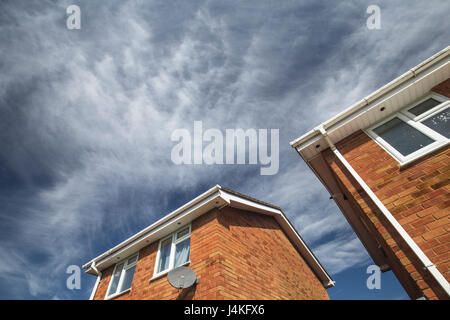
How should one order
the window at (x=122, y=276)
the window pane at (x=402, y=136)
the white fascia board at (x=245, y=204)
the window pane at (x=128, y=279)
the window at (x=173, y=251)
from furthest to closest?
the window at (x=122, y=276), the window pane at (x=128, y=279), the white fascia board at (x=245, y=204), the window at (x=173, y=251), the window pane at (x=402, y=136)

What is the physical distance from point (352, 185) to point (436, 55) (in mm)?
3212

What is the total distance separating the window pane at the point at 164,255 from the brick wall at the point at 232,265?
0.30 m

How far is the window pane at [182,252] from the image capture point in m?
6.15

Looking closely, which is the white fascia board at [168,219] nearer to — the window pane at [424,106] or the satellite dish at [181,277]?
the satellite dish at [181,277]

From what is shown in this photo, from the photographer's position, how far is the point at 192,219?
6809mm

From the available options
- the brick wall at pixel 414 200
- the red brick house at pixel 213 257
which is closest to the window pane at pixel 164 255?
the red brick house at pixel 213 257

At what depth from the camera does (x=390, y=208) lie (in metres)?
3.69

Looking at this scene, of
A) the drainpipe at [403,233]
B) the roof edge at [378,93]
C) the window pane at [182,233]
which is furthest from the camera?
the window pane at [182,233]

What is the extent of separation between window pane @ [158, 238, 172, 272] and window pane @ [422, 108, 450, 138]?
299 inches

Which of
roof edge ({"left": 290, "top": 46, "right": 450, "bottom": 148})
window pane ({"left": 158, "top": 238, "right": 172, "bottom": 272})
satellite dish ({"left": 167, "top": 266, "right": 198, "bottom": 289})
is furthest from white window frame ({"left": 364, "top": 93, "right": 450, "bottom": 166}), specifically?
window pane ({"left": 158, "top": 238, "right": 172, "bottom": 272})

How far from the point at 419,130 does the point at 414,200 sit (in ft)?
5.16

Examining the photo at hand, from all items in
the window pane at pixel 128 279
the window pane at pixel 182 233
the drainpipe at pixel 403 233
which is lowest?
the drainpipe at pixel 403 233
